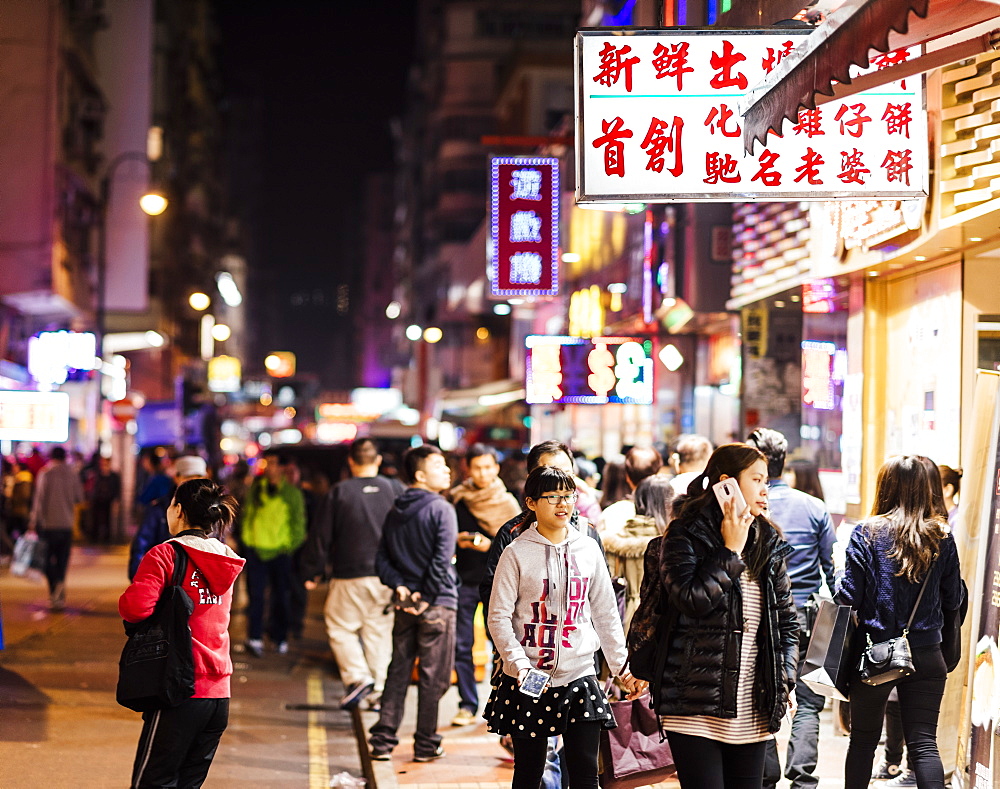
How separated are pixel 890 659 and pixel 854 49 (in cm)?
282

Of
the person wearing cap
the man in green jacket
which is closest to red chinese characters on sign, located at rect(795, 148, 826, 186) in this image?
the person wearing cap

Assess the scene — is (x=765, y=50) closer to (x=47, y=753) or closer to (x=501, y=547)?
(x=501, y=547)

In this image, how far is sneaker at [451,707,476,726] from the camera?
9.80 m

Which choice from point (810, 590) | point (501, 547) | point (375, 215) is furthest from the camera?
point (375, 215)

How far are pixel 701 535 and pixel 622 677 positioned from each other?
0.91m

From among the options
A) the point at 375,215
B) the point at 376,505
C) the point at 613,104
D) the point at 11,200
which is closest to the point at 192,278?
the point at 11,200

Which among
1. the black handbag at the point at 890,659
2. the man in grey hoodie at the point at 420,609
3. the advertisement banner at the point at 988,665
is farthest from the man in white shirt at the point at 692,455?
the black handbag at the point at 890,659

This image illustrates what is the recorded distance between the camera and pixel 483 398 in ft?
115

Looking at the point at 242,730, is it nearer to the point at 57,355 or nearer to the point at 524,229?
the point at 524,229

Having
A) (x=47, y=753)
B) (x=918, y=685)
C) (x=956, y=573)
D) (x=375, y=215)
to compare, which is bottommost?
(x=47, y=753)

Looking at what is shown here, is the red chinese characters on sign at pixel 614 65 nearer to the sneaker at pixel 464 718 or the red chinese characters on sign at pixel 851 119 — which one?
the red chinese characters on sign at pixel 851 119

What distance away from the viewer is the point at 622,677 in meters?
5.50

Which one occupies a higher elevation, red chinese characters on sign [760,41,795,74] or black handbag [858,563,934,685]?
red chinese characters on sign [760,41,795,74]

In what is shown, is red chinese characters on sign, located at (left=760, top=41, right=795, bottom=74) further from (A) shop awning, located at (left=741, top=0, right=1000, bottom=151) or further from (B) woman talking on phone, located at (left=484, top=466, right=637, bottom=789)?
(B) woman talking on phone, located at (left=484, top=466, right=637, bottom=789)
